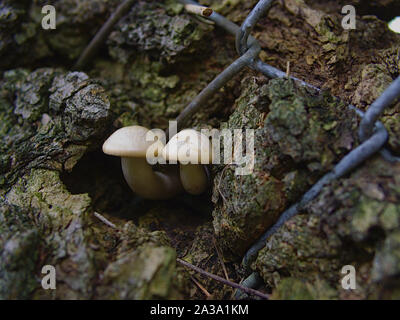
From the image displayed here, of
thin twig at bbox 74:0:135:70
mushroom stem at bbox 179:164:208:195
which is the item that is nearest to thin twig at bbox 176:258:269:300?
mushroom stem at bbox 179:164:208:195

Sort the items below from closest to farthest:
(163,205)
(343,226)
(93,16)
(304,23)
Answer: (343,226) < (304,23) < (163,205) < (93,16)

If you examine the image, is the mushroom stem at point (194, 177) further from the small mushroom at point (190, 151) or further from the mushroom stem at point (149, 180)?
the mushroom stem at point (149, 180)

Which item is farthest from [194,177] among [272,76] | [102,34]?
[102,34]

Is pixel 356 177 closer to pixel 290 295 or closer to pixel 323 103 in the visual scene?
pixel 323 103

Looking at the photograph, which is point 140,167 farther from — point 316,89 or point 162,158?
point 316,89

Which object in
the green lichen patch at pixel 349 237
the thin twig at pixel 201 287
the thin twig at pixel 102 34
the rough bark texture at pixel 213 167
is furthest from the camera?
the thin twig at pixel 102 34

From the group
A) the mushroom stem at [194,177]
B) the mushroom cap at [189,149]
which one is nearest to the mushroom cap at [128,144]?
the mushroom cap at [189,149]
